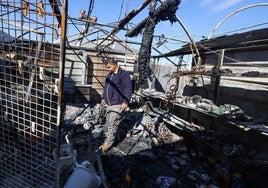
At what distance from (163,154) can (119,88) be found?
6.10 feet

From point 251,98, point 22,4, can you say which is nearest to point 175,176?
point 251,98

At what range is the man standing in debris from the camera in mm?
4367

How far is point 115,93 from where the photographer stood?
4.39 metres

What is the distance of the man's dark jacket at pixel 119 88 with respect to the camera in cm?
437

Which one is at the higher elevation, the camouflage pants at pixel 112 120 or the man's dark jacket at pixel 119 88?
the man's dark jacket at pixel 119 88

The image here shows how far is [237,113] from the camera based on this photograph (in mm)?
4223

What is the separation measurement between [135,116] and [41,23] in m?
4.73

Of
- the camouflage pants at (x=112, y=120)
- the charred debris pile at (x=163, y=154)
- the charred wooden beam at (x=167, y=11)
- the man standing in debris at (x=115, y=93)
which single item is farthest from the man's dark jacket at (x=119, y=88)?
the charred wooden beam at (x=167, y=11)

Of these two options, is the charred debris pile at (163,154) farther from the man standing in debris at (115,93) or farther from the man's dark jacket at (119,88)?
the man's dark jacket at (119,88)

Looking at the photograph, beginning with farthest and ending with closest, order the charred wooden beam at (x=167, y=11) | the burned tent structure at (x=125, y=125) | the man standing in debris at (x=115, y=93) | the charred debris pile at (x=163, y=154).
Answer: the charred wooden beam at (x=167, y=11)
the man standing in debris at (x=115, y=93)
the charred debris pile at (x=163, y=154)
the burned tent structure at (x=125, y=125)

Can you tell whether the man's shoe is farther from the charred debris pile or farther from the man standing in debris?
the charred debris pile

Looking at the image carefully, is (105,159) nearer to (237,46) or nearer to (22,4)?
(22,4)

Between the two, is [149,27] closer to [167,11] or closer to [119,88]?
[167,11]

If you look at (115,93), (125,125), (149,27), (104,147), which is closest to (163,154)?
(104,147)
